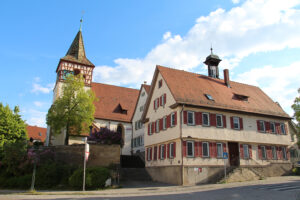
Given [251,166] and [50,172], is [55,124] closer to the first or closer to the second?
[50,172]

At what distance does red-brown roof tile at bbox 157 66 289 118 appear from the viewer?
2505cm

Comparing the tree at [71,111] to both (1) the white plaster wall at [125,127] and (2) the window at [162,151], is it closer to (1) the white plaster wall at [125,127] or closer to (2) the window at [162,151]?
(2) the window at [162,151]

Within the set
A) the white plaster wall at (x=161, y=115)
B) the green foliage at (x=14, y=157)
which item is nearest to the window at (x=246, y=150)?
the white plaster wall at (x=161, y=115)

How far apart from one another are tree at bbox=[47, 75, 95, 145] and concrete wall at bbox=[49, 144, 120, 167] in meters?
4.48

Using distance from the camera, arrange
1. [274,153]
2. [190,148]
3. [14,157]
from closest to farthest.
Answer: [14,157], [190,148], [274,153]

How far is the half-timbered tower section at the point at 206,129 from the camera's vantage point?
23344 millimetres

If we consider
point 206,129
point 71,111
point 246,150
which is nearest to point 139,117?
point 71,111

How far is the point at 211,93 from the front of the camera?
89.2 feet

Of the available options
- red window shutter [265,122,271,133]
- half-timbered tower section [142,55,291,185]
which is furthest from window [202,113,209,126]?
red window shutter [265,122,271,133]

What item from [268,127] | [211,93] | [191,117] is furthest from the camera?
[268,127]

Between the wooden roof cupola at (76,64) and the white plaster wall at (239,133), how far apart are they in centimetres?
2473

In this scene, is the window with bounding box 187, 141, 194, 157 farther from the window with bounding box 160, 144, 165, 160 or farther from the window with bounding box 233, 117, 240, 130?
the window with bounding box 233, 117, 240, 130

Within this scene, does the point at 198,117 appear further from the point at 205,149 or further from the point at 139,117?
the point at 139,117

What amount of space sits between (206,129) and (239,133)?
4.05 meters
